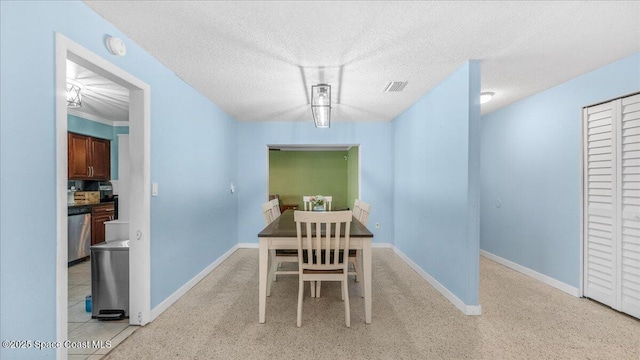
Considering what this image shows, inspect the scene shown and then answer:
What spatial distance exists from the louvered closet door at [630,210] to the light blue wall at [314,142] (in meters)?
2.87

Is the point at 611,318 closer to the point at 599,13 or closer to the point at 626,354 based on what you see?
the point at 626,354

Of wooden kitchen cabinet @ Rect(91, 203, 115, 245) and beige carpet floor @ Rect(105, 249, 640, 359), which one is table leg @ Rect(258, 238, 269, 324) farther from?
wooden kitchen cabinet @ Rect(91, 203, 115, 245)

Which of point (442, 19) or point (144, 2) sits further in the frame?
point (442, 19)

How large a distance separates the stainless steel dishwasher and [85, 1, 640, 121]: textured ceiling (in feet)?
9.21

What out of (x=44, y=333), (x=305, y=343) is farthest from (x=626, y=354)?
(x=44, y=333)

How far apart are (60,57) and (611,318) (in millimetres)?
4559

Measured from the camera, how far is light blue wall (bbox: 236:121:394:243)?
494 cm

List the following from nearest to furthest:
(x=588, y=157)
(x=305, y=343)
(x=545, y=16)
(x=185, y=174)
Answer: (x=545, y=16), (x=305, y=343), (x=588, y=157), (x=185, y=174)

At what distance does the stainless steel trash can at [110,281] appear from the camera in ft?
7.63

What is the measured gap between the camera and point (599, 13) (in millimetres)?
1777

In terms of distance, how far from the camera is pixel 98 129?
475cm

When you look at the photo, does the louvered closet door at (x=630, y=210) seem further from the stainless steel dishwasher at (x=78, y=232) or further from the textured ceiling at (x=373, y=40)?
the stainless steel dishwasher at (x=78, y=232)

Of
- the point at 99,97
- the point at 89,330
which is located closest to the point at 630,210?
the point at 89,330

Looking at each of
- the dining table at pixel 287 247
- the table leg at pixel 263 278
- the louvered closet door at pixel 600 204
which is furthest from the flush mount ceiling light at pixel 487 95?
the table leg at pixel 263 278
